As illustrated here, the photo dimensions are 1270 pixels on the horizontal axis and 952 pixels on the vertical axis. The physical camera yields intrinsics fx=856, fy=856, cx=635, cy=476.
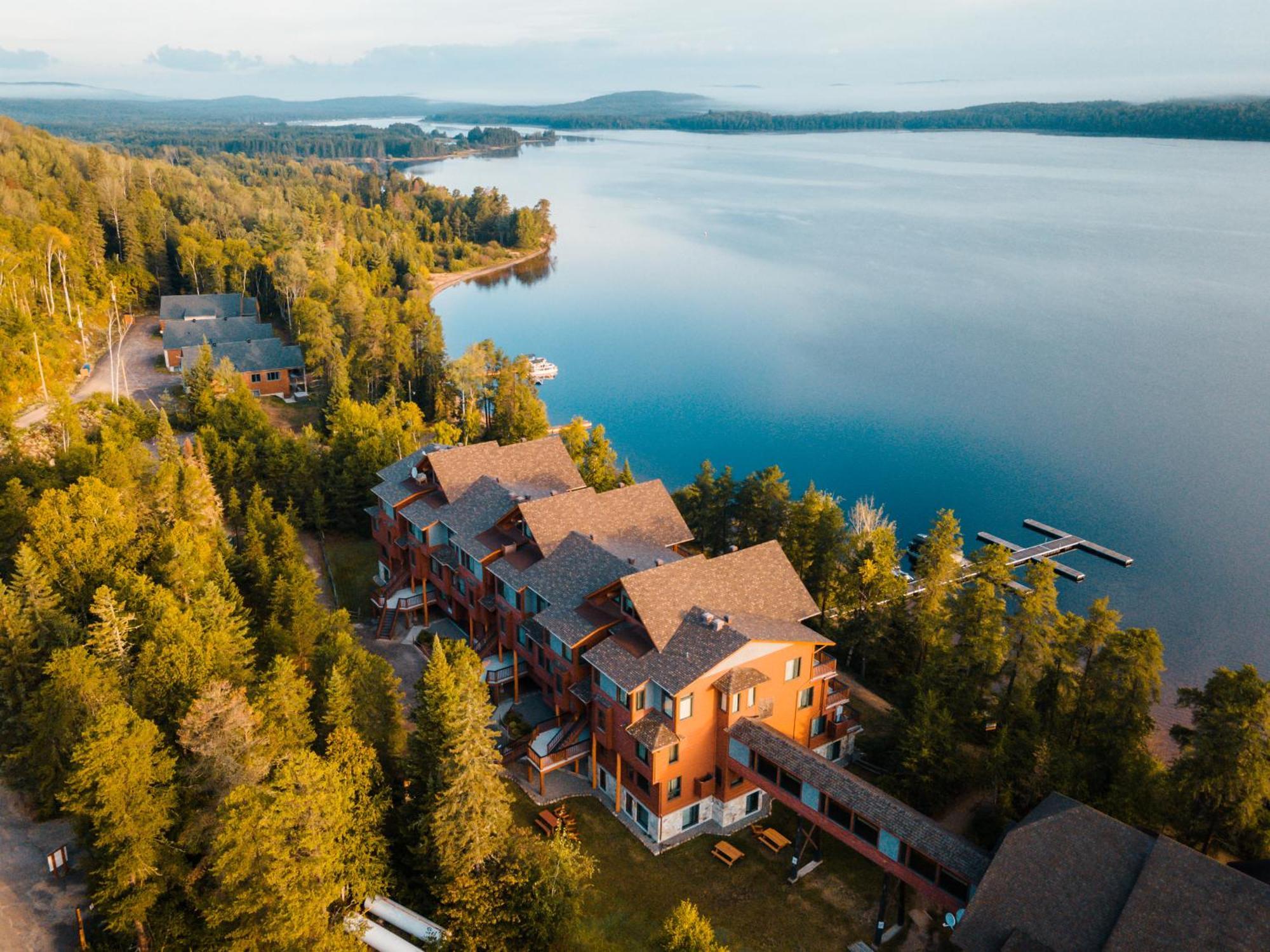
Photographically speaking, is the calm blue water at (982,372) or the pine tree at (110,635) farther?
the calm blue water at (982,372)

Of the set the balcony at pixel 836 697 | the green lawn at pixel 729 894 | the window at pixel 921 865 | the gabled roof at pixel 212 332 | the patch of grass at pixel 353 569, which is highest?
the gabled roof at pixel 212 332

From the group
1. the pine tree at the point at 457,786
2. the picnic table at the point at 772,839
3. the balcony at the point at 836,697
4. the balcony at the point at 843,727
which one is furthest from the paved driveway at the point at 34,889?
the balcony at the point at 843,727

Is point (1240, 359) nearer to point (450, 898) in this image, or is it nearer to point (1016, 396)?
point (1016, 396)

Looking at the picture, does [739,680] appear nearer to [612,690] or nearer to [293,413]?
[612,690]

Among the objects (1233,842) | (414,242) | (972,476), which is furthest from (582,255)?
(1233,842)

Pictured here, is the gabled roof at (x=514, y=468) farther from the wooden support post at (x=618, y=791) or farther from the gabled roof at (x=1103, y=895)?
the gabled roof at (x=1103, y=895)

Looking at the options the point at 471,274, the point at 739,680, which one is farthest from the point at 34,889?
the point at 471,274

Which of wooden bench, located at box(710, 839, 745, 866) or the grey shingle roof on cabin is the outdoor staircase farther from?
wooden bench, located at box(710, 839, 745, 866)
